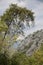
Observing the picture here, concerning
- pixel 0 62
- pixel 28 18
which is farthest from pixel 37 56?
pixel 0 62

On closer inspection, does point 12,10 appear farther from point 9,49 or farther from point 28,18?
point 9,49

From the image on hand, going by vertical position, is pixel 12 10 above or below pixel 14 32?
above

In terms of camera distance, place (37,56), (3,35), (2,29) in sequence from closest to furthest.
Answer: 1. (2,29)
2. (3,35)
3. (37,56)

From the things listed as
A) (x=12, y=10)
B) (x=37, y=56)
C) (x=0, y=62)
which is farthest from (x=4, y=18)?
(x=37, y=56)

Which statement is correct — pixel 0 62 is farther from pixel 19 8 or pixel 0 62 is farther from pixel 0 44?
pixel 19 8

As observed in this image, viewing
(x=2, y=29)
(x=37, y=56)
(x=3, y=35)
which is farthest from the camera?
(x=37, y=56)

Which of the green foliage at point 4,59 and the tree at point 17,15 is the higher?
the tree at point 17,15

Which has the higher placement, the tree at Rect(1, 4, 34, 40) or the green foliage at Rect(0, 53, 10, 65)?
the tree at Rect(1, 4, 34, 40)

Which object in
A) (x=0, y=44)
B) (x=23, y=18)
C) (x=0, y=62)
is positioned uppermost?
(x=23, y=18)

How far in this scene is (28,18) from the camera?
155 feet

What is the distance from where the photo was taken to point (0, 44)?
44.2 meters

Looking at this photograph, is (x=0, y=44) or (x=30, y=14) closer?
(x=0, y=44)

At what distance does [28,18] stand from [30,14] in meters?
0.69

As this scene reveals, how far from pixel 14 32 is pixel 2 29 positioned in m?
4.15
